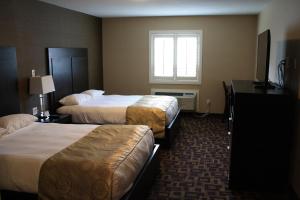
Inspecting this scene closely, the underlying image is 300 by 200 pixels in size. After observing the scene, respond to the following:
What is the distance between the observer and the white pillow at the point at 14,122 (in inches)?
128

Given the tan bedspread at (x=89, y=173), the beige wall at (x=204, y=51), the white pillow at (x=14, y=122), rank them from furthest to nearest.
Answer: the beige wall at (x=204, y=51) → the white pillow at (x=14, y=122) → the tan bedspread at (x=89, y=173)

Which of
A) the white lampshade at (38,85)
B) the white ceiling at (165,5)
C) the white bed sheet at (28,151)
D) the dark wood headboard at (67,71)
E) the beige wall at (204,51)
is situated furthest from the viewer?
the beige wall at (204,51)

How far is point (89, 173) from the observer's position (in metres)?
2.24

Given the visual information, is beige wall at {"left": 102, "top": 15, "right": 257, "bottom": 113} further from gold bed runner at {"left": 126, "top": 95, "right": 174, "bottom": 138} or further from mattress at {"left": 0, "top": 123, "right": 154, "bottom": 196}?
mattress at {"left": 0, "top": 123, "right": 154, "bottom": 196}

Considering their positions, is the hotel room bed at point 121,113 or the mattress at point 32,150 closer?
the mattress at point 32,150

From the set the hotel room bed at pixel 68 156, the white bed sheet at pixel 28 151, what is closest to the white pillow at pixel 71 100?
the hotel room bed at pixel 68 156

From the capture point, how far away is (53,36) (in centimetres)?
482

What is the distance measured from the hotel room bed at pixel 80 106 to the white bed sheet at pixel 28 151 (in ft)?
3.61

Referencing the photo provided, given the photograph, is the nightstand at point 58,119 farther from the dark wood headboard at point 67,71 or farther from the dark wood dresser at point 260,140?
the dark wood dresser at point 260,140

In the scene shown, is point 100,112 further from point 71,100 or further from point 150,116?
point 150,116

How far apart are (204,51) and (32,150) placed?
4.71 m

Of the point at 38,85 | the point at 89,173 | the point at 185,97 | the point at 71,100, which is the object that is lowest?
the point at 89,173

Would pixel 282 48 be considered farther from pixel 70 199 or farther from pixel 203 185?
pixel 70 199

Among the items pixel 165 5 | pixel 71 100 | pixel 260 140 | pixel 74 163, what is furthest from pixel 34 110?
pixel 260 140
